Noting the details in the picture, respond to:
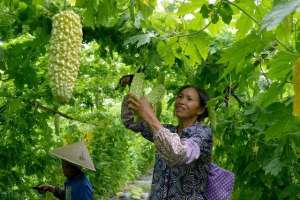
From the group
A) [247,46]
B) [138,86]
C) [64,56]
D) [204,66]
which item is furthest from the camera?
[204,66]

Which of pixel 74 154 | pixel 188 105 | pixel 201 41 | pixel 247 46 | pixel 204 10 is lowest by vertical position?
pixel 74 154

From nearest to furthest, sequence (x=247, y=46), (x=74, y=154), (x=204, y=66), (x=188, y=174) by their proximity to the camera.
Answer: (x=247, y=46) < (x=188, y=174) < (x=204, y=66) < (x=74, y=154)

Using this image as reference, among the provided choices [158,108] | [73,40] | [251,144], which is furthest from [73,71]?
[251,144]

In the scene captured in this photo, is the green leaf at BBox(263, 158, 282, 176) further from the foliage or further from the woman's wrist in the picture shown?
the woman's wrist

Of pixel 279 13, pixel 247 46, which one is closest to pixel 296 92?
pixel 279 13

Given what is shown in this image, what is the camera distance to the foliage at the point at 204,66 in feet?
→ 7.25

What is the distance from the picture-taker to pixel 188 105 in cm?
319

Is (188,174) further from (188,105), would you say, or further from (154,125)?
(154,125)

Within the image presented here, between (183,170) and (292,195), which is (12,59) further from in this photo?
(292,195)

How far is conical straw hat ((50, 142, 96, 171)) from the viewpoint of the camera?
463 centimetres

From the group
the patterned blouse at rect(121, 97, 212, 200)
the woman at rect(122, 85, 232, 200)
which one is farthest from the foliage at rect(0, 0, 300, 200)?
the patterned blouse at rect(121, 97, 212, 200)

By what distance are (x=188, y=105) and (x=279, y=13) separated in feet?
6.74

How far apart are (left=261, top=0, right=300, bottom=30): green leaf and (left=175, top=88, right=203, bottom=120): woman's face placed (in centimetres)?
199

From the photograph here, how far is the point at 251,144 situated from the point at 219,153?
1.78 feet
